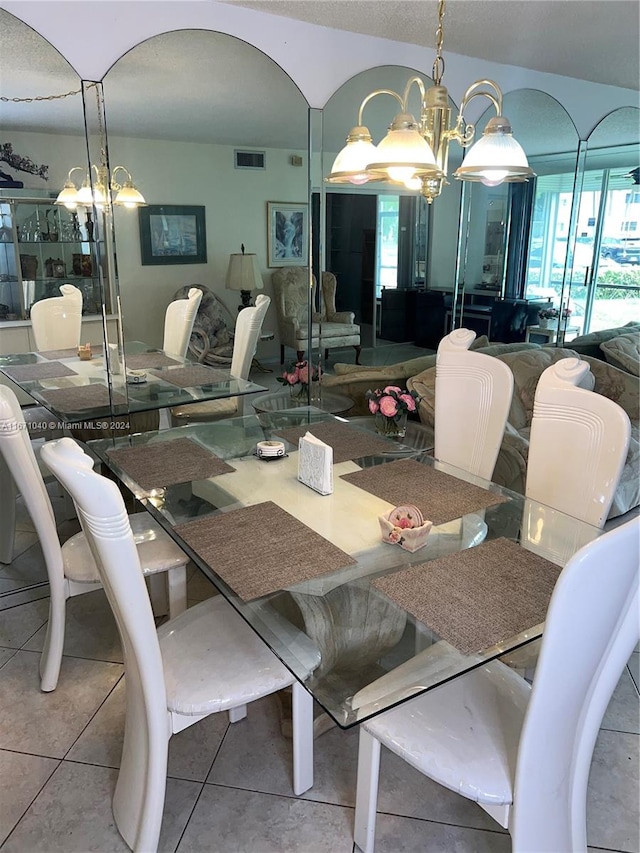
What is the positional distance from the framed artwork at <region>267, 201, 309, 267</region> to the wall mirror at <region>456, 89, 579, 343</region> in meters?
1.18

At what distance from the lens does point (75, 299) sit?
2.68m

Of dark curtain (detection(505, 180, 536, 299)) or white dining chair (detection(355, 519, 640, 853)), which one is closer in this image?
white dining chair (detection(355, 519, 640, 853))

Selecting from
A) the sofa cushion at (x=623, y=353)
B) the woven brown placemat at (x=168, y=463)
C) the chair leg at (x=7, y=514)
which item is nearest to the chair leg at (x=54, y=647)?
the woven brown placemat at (x=168, y=463)

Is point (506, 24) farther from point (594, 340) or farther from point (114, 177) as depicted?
point (594, 340)

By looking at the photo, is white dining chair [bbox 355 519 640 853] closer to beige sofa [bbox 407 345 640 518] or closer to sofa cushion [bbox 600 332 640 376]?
beige sofa [bbox 407 345 640 518]

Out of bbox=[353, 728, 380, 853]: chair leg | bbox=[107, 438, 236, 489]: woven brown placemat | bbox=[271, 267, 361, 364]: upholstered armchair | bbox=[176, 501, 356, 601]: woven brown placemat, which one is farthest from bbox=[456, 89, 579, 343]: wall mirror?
bbox=[353, 728, 380, 853]: chair leg

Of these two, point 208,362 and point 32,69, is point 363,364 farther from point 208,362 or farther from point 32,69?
point 32,69

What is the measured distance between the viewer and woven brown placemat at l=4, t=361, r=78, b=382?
272 cm

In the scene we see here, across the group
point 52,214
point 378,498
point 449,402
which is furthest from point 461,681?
point 52,214

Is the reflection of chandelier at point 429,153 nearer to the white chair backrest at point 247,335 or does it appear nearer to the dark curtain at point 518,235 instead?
the white chair backrest at point 247,335

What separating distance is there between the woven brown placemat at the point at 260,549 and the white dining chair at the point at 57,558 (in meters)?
0.42

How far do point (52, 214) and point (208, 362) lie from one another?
940mm

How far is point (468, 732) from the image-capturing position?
1.36 m

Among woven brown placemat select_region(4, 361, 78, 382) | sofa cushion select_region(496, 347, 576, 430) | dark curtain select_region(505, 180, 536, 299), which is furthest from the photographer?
dark curtain select_region(505, 180, 536, 299)
